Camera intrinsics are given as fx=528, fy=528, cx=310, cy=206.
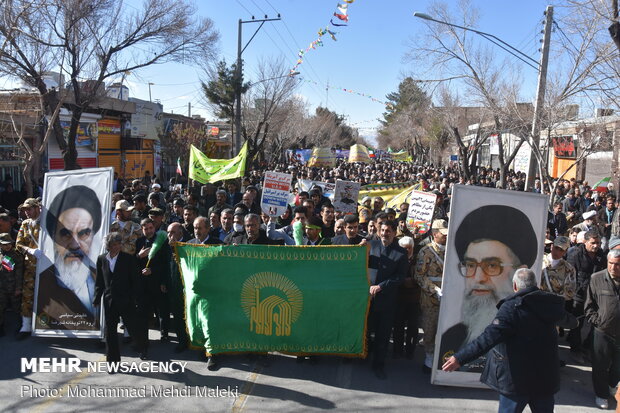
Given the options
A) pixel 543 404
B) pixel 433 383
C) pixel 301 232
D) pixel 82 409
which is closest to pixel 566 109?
pixel 301 232

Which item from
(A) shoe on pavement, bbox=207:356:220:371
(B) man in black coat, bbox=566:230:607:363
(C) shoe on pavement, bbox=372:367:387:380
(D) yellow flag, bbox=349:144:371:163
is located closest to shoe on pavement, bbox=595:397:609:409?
(B) man in black coat, bbox=566:230:607:363

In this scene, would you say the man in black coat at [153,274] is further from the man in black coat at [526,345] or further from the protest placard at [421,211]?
the protest placard at [421,211]

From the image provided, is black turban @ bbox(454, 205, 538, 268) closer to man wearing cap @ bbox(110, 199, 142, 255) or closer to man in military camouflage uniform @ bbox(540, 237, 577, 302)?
man in military camouflage uniform @ bbox(540, 237, 577, 302)

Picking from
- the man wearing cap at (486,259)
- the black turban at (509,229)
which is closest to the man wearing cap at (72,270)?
the man wearing cap at (486,259)

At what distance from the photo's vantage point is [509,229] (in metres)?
5.39

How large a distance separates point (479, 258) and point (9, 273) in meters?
5.74

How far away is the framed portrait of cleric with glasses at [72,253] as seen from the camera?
249 inches

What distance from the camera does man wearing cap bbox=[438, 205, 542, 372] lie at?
534cm

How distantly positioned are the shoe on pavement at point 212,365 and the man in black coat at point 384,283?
172 cm

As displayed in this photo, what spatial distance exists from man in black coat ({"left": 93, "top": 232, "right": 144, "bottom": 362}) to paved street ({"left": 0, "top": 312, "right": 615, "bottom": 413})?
0.39m

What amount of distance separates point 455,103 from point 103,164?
738 inches

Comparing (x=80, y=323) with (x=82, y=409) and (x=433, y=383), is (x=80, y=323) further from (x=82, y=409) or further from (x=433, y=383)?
(x=433, y=383)

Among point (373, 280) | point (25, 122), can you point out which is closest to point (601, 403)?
point (373, 280)

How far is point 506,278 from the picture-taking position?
5395mm
